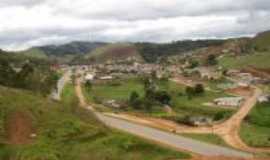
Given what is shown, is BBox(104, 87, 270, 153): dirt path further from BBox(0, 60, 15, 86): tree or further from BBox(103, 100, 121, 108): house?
BBox(0, 60, 15, 86): tree

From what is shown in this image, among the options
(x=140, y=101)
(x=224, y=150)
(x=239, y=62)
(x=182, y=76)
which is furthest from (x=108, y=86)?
(x=224, y=150)

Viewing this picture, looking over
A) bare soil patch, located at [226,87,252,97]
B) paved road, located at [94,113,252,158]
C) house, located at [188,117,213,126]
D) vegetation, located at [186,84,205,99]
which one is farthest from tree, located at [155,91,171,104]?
bare soil patch, located at [226,87,252,97]

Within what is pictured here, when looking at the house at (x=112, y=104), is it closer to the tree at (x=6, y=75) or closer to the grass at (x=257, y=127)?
the tree at (x=6, y=75)

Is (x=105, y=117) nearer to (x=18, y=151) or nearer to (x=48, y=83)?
(x=48, y=83)

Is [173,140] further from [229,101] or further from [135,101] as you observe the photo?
[229,101]

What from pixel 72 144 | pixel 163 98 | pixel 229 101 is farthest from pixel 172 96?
pixel 72 144

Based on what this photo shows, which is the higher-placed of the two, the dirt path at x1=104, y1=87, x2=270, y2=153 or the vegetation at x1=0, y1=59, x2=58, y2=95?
the vegetation at x1=0, y1=59, x2=58, y2=95
